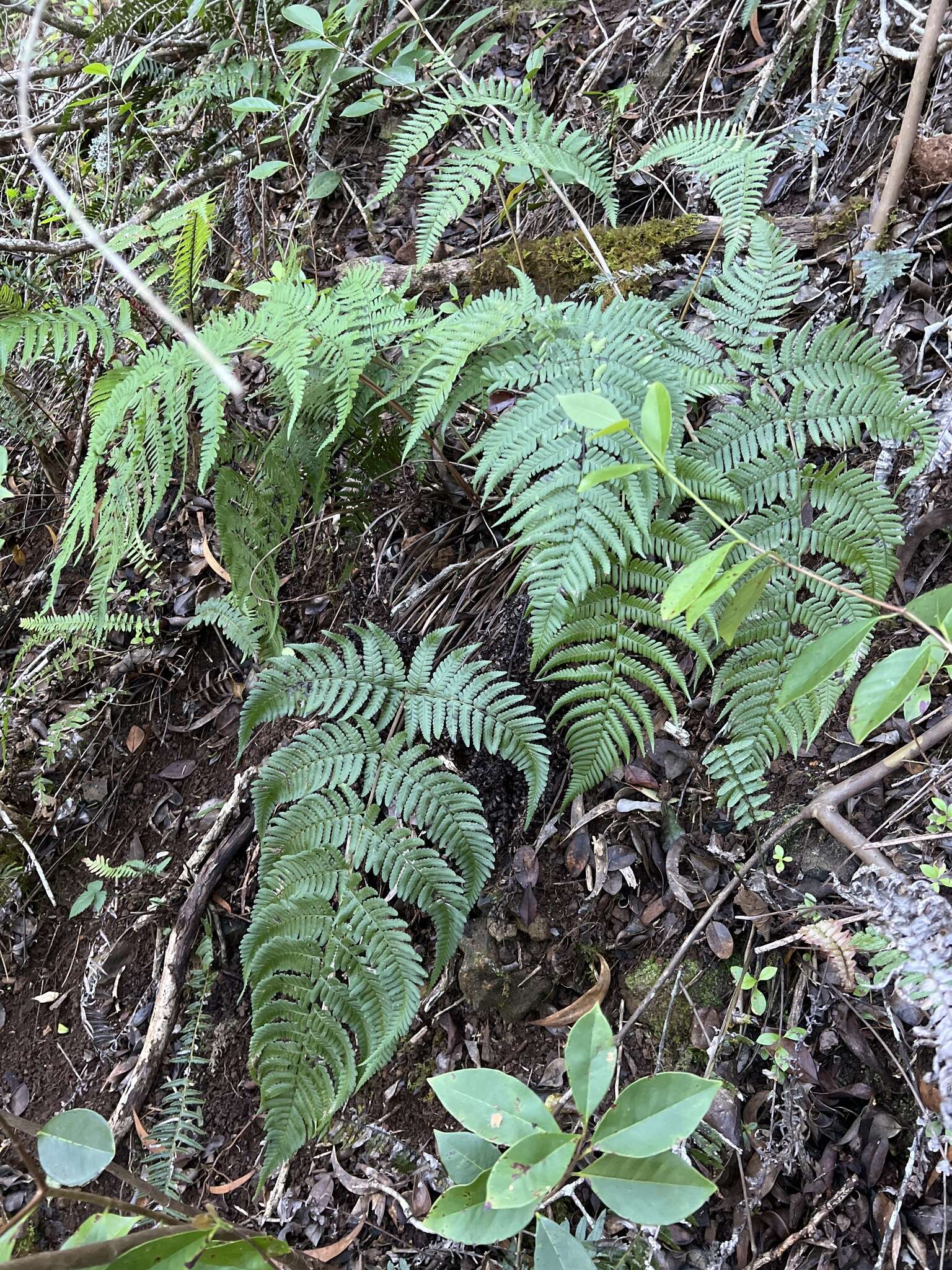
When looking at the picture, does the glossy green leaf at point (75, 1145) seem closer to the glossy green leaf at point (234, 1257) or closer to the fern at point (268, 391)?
the glossy green leaf at point (234, 1257)

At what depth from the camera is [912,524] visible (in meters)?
1.94

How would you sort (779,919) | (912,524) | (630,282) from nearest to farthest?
(779,919), (912,524), (630,282)

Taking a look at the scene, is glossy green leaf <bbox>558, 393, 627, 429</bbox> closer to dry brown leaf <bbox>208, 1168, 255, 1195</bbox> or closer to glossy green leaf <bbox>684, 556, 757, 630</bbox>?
glossy green leaf <bbox>684, 556, 757, 630</bbox>

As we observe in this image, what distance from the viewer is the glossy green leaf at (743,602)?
4.12ft

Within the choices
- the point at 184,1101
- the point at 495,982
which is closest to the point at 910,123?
the point at 495,982

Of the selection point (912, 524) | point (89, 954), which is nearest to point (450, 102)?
point (912, 524)

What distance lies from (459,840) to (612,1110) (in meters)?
0.81

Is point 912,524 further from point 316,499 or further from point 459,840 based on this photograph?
point 316,499

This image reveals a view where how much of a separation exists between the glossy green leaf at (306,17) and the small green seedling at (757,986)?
10.1ft

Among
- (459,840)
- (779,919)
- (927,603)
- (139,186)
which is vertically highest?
(139,186)

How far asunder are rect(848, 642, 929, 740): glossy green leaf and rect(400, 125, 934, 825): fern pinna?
1.79ft

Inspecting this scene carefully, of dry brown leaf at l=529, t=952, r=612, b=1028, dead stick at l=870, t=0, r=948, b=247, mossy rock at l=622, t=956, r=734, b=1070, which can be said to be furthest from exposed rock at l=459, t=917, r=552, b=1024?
dead stick at l=870, t=0, r=948, b=247

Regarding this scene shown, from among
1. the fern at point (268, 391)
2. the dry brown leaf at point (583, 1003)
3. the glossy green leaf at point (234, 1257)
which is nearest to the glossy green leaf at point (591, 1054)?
the glossy green leaf at point (234, 1257)

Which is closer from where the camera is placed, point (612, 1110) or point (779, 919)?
point (612, 1110)
